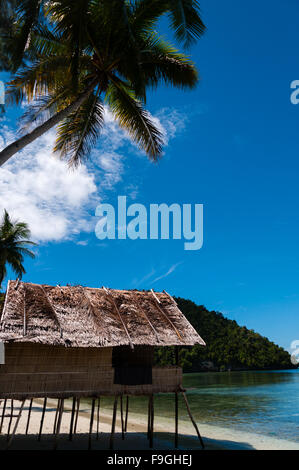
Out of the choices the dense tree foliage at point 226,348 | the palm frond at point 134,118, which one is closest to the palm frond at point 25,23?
the palm frond at point 134,118

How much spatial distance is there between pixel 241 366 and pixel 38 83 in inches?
2819

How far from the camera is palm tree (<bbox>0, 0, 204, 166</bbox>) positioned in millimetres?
8062

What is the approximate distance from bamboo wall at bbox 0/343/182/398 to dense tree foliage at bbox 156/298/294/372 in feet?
191

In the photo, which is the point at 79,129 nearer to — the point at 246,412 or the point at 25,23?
the point at 25,23

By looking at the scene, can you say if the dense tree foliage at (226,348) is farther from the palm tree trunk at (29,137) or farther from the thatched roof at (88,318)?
the palm tree trunk at (29,137)

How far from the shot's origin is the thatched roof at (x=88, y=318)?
834 cm

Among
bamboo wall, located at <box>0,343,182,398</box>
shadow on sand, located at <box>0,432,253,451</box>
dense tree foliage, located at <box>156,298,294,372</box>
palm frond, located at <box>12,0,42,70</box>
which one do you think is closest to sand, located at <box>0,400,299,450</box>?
shadow on sand, located at <box>0,432,253,451</box>

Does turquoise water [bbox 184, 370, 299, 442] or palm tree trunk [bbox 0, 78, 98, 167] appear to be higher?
palm tree trunk [bbox 0, 78, 98, 167]

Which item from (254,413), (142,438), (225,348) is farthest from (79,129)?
(225,348)

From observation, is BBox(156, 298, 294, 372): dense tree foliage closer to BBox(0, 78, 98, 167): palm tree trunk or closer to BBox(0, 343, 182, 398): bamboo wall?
BBox(0, 343, 182, 398): bamboo wall

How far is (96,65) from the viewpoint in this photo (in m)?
9.12

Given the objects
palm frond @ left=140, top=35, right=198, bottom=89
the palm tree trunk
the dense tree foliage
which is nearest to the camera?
the palm tree trunk

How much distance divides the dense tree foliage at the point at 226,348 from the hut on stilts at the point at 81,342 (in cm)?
5738

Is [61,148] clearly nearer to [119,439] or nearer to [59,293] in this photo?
[59,293]
